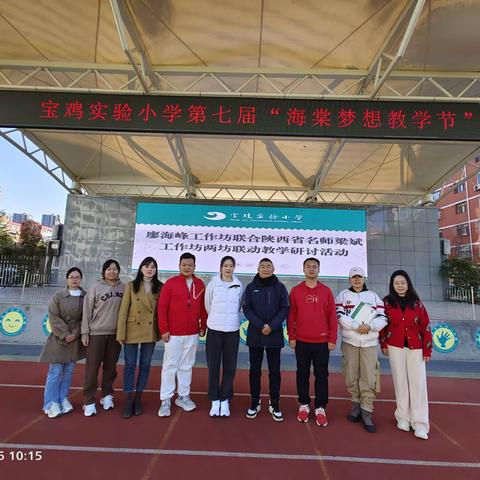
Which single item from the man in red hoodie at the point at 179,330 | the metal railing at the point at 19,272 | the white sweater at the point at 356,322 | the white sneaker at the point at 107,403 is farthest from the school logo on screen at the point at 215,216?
the white sneaker at the point at 107,403

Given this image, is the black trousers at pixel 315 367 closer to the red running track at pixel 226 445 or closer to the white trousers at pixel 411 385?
the red running track at pixel 226 445

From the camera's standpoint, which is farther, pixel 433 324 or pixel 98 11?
pixel 433 324

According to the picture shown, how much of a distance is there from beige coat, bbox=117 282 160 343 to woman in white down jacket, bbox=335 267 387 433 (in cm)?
193

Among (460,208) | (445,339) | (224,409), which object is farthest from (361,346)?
(460,208)

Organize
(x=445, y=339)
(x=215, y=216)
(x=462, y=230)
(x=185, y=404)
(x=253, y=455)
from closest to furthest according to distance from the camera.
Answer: (x=253, y=455) → (x=185, y=404) → (x=445, y=339) → (x=215, y=216) → (x=462, y=230)

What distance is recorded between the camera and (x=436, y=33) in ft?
16.7

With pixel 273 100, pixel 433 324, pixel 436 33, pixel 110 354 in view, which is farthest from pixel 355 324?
pixel 436 33

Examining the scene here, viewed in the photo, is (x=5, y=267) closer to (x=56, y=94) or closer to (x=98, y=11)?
(x=56, y=94)

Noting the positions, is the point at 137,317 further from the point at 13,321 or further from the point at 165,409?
the point at 13,321

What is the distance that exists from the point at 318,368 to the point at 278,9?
4.94 m

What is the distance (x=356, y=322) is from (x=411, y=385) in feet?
2.44

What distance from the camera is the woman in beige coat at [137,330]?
10.5ft

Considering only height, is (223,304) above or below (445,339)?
above

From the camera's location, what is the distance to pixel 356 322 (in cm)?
319
